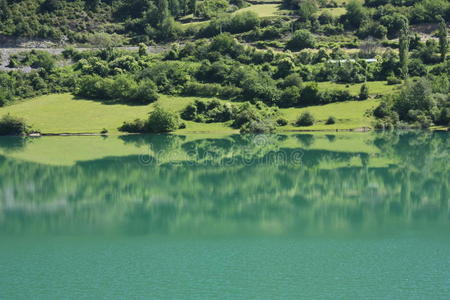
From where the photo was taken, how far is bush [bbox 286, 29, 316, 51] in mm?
120125

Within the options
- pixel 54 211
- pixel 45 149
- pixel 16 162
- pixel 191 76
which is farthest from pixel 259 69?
pixel 54 211

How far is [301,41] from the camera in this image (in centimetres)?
12031

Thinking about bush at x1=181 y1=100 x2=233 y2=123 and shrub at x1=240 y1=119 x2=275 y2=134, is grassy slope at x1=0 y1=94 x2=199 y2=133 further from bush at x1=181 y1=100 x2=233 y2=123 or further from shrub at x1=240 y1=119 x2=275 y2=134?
shrub at x1=240 y1=119 x2=275 y2=134

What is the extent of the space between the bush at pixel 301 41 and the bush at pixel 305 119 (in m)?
33.6

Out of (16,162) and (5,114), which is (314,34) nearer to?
(5,114)

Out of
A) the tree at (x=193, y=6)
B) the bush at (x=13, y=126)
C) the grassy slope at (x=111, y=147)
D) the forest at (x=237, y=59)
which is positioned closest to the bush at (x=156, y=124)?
the forest at (x=237, y=59)

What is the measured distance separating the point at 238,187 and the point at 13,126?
52.2m

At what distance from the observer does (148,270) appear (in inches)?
1276

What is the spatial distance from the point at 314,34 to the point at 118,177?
261 feet

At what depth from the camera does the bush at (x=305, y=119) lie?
90.5m

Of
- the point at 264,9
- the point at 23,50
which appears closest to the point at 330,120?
the point at 264,9

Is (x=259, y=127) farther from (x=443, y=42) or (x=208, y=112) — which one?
(x=443, y=42)

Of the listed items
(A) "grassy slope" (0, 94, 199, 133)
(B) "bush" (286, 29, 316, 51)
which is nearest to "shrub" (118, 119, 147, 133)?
(A) "grassy slope" (0, 94, 199, 133)

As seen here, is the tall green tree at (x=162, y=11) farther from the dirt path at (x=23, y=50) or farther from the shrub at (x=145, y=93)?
the shrub at (x=145, y=93)
